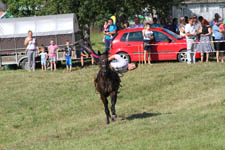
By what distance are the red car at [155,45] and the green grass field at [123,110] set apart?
2.04ft

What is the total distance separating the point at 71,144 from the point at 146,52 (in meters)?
13.0

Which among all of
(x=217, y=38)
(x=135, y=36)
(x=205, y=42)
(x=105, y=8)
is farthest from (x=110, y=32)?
(x=105, y=8)

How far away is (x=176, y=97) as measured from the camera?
17.1 metres

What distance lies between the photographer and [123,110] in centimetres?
1550

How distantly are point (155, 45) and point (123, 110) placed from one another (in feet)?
25.5

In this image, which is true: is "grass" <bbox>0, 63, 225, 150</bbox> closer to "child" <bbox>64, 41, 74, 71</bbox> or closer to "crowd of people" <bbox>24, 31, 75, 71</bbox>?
"child" <bbox>64, 41, 74, 71</bbox>

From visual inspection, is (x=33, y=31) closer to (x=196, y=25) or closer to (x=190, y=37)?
(x=190, y=37)

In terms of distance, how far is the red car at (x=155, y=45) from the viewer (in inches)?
889

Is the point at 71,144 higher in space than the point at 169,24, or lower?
lower

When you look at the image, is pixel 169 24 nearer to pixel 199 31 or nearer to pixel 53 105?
pixel 199 31

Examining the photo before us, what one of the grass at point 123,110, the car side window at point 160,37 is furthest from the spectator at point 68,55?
the car side window at point 160,37

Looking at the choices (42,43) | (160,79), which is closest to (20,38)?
(42,43)

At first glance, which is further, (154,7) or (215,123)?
(154,7)

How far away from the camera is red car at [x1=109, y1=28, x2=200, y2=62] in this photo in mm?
22573
